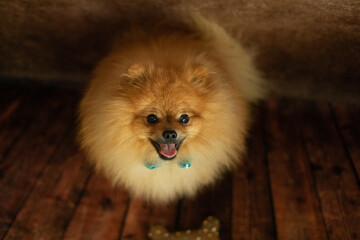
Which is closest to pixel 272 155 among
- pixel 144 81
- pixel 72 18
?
pixel 144 81

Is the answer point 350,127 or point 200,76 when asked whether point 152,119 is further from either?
point 350,127

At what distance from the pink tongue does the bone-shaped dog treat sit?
443mm

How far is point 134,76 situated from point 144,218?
0.77 meters

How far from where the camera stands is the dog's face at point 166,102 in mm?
1271

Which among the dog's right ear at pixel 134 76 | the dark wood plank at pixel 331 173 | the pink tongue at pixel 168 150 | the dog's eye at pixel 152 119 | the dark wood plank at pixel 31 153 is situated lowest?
the dark wood plank at pixel 331 173

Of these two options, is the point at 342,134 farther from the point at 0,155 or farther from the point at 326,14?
the point at 0,155

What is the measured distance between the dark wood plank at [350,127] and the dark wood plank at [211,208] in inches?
29.1

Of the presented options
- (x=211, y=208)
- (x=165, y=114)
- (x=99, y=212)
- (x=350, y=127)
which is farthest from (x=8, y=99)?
(x=350, y=127)

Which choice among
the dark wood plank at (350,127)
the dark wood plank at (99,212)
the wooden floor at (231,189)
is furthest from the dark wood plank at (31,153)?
the dark wood plank at (350,127)

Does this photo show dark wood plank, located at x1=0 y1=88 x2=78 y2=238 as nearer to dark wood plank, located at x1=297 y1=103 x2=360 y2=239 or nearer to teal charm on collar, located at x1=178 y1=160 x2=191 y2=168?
teal charm on collar, located at x1=178 y1=160 x2=191 y2=168

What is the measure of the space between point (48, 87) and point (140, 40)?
107 centimetres

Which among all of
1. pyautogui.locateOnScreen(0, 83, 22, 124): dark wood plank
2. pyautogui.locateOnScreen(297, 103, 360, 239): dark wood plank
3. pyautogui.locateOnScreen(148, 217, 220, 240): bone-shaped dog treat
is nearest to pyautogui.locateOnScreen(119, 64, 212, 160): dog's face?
pyautogui.locateOnScreen(148, 217, 220, 240): bone-shaped dog treat

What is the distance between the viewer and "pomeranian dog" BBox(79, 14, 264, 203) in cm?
129

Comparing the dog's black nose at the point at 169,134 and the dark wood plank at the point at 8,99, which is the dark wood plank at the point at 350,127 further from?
the dark wood plank at the point at 8,99
